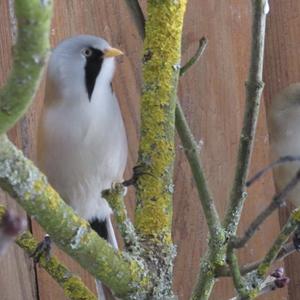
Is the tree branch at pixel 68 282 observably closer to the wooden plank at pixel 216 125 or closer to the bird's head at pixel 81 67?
the bird's head at pixel 81 67

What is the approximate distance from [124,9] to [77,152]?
1.05 feet

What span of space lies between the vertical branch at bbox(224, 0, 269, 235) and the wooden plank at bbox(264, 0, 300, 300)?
0.55 m

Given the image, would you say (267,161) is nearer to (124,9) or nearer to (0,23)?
(124,9)

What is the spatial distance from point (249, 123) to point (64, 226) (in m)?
0.35

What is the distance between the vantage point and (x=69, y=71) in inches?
53.7

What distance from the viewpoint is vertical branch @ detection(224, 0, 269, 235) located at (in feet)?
3.28

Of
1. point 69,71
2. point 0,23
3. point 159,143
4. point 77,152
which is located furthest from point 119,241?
point 159,143

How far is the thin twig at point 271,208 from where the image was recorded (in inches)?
26.8

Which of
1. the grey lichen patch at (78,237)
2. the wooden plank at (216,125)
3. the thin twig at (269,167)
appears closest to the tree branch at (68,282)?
the grey lichen patch at (78,237)

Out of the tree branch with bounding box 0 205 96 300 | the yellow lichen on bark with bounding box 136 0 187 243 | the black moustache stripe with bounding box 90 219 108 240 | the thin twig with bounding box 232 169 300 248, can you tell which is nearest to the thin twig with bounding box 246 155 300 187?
the thin twig with bounding box 232 169 300 248

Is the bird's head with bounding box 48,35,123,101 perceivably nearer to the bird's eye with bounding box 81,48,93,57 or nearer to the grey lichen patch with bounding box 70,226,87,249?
the bird's eye with bounding box 81,48,93,57

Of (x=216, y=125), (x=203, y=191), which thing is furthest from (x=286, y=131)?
(x=203, y=191)

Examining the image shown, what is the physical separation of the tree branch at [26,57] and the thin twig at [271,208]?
0.23 meters

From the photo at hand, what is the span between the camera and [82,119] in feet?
4.36
